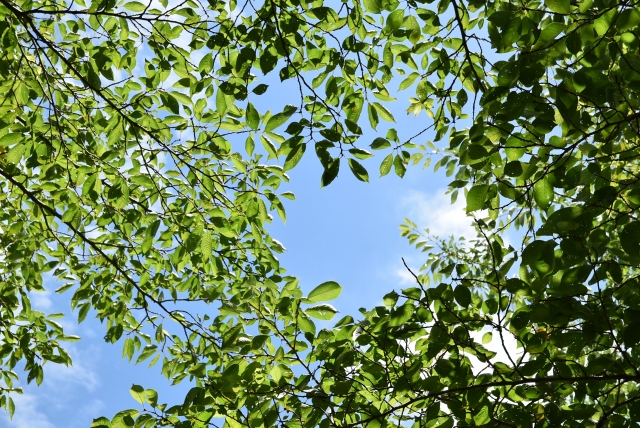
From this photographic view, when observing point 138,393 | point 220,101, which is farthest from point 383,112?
point 138,393

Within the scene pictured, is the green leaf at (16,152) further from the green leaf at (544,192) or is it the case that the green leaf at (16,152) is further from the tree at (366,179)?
the green leaf at (544,192)

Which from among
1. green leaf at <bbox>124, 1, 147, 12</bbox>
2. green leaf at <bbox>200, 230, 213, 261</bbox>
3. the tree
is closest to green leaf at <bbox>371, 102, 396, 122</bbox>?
the tree

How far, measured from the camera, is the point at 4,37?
3.06m

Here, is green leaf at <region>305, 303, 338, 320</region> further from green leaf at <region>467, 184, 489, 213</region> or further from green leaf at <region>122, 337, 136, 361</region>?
green leaf at <region>122, 337, 136, 361</region>

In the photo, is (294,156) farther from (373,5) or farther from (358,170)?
(373,5)

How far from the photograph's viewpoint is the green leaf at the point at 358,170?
7.85 feet

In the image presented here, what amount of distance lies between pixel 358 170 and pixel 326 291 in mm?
607

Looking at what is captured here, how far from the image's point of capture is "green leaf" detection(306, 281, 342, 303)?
216 centimetres

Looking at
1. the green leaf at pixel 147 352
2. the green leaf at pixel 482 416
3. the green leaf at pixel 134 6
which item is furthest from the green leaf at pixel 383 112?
the green leaf at pixel 147 352

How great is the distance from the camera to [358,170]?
7.86 ft

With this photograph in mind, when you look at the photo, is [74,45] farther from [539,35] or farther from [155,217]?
[539,35]

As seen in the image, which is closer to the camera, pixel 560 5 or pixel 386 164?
pixel 560 5

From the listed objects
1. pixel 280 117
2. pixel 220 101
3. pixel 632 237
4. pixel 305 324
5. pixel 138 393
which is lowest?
pixel 138 393

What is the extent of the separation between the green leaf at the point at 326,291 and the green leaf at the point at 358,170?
0.55 meters
